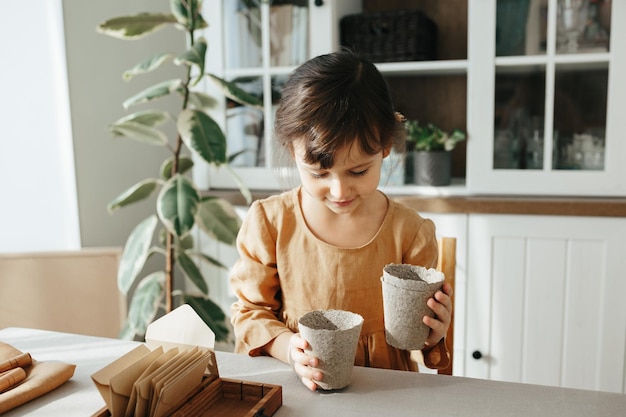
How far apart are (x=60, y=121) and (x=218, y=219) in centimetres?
72

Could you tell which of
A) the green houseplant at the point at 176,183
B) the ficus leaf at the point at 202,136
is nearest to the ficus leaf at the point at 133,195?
the green houseplant at the point at 176,183

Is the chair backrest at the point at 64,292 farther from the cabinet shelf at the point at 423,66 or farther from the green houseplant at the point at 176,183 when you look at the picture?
the cabinet shelf at the point at 423,66

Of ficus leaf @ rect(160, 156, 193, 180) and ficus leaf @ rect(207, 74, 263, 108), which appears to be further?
ficus leaf @ rect(160, 156, 193, 180)

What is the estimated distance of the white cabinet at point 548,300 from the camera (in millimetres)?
1774

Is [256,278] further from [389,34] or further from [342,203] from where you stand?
[389,34]

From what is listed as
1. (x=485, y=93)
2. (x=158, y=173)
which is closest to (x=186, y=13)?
(x=158, y=173)

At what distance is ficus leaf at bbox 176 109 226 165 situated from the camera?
1.74m

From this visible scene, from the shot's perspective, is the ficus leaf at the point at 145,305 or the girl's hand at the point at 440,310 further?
the ficus leaf at the point at 145,305

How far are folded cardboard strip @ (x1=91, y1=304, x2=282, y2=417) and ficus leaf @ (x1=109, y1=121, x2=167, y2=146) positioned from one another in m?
1.12

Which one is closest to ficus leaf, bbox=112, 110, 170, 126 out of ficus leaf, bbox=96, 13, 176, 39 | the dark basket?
ficus leaf, bbox=96, 13, 176, 39

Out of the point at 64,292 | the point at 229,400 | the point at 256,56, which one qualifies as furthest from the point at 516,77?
the point at 64,292

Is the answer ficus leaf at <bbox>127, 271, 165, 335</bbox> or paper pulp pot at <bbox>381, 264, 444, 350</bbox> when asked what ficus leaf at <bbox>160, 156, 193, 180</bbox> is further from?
paper pulp pot at <bbox>381, 264, 444, 350</bbox>

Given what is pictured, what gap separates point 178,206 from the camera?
1.74 metres

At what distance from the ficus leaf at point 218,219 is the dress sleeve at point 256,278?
0.71 metres
